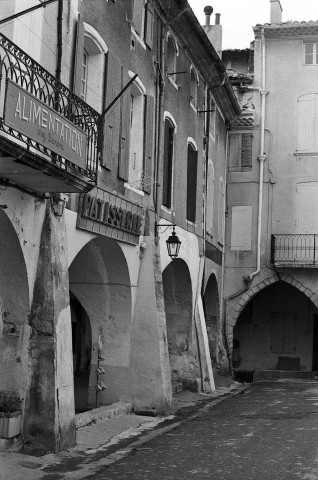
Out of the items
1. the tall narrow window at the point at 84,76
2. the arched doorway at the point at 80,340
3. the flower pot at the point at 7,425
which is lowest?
the flower pot at the point at 7,425

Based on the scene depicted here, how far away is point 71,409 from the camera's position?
33.4ft

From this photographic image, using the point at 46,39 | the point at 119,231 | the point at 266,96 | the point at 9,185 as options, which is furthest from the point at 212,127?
the point at 9,185

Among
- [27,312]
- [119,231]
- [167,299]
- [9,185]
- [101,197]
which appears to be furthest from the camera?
[167,299]

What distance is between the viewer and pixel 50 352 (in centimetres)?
978

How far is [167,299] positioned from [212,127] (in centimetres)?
569

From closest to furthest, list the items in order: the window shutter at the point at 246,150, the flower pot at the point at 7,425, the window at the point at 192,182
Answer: the flower pot at the point at 7,425
the window at the point at 192,182
the window shutter at the point at 246,150

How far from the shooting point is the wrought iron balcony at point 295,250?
2355 cm

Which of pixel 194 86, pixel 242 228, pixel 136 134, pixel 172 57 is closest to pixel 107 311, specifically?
pixel 136 134

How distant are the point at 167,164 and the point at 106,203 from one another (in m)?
4.39

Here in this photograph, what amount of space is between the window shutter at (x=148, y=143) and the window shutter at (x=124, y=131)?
1052 mm

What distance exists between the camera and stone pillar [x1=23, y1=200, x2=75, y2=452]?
9.66 metres

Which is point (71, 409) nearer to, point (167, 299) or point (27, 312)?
point (27, 312)

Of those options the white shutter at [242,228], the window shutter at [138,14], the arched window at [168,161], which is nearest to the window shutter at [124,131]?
the window shutter at [138,14]

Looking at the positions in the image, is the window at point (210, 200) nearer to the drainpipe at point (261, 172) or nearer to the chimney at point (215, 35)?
the drainpipe at point (261, 172)
